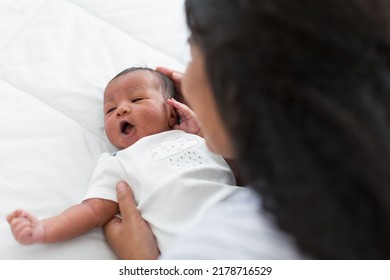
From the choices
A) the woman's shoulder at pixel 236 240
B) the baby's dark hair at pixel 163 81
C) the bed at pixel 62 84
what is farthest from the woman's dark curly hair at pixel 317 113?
the baby's dark hair at pixel 163 81

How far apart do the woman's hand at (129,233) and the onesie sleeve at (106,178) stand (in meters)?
0.02

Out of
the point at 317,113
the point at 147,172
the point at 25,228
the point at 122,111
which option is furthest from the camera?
the point at 122,111

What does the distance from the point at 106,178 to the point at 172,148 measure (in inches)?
6.1

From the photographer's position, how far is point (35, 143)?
41.7 inches

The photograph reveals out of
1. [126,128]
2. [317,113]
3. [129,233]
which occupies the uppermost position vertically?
[317,113]

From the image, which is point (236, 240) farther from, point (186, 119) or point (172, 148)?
point (186, 119)

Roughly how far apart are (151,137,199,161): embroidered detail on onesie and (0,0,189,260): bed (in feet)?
0.52

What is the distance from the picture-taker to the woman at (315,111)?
458 millimetres

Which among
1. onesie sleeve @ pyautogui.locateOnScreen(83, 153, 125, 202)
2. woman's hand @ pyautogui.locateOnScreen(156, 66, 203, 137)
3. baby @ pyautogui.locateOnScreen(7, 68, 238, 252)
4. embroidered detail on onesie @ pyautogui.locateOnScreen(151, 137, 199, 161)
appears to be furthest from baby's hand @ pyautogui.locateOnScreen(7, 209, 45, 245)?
woman's hand @ pyautogui.locateOnScreen(156, 66, 203, 137)

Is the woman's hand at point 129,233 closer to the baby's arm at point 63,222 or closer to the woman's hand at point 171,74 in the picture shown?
the baby's arm at point 63,222

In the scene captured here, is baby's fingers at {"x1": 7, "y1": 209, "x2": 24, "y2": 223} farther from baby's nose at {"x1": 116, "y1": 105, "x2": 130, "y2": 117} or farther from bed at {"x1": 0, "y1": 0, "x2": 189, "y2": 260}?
baby's nose at {"x1": 116, "y1": 105, "x2": 130, "y2": 117}

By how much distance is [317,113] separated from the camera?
18.1 inches

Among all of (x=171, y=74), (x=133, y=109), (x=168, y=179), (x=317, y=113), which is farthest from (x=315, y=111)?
(x=171, y=74)

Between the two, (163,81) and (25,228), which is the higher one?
(163,81)
